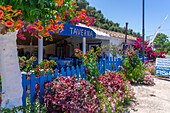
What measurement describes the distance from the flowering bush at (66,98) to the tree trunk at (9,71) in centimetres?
56

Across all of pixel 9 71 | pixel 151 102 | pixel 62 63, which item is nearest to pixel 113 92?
pixel 151 102

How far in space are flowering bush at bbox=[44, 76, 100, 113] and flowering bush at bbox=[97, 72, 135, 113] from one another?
746 mm

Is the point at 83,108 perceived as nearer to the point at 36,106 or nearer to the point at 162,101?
the point at 36,106

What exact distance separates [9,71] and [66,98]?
1.01m

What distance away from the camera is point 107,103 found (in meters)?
2.90

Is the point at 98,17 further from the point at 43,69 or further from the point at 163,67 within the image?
the point at 43,69

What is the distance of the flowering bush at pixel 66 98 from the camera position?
6.82 feet

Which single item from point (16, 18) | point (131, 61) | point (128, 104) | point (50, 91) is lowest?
point (128, 104)

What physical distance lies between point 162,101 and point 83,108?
277 centimetres

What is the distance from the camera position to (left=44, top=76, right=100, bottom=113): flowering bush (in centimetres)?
208

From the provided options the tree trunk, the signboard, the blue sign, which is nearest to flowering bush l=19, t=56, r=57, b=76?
the tree trunk

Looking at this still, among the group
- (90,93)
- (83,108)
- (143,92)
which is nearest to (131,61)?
(143,92)

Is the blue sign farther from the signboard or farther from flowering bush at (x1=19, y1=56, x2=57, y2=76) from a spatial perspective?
the signboard

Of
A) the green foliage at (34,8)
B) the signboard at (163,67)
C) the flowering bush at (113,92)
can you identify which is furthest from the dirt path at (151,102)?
the green foliage at (34,8)
